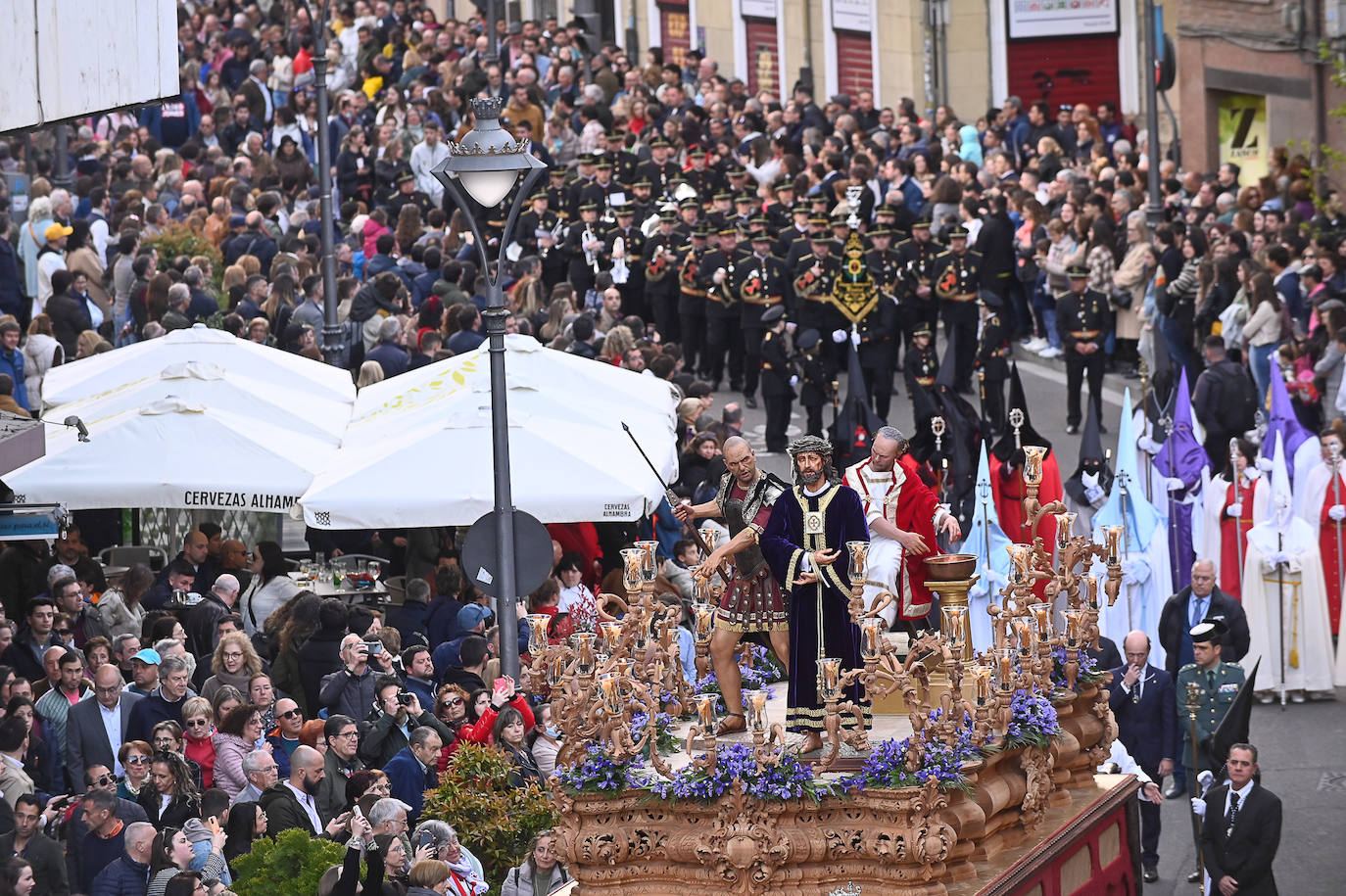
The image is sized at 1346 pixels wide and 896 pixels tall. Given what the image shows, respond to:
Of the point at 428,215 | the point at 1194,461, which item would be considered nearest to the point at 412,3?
the point at 428,215

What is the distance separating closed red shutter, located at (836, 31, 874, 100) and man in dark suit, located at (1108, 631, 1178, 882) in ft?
88.0

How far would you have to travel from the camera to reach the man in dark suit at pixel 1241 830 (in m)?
15.4

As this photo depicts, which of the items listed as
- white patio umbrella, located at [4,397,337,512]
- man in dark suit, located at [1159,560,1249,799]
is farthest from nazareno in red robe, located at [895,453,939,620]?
white patio umbrella, located at [4,397,337,512]

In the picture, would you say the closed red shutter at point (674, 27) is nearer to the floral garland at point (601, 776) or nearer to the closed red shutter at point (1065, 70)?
the closed red shutter at point (1065, 70)

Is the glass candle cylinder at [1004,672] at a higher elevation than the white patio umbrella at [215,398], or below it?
below

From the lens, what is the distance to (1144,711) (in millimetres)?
17141

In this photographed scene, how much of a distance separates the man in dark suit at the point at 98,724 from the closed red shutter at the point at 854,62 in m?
29.5

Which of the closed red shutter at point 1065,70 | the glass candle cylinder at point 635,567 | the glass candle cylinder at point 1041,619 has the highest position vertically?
the closed red shutter at point 1065,70

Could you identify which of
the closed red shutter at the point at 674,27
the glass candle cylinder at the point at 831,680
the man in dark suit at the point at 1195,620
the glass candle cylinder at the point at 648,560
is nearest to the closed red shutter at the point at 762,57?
the closed red shutter at the point at 674,27

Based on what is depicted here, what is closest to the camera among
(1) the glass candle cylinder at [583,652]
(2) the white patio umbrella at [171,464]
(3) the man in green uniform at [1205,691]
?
(1) the glass candle cylinder at [583,652]

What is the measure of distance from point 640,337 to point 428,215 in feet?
21.8

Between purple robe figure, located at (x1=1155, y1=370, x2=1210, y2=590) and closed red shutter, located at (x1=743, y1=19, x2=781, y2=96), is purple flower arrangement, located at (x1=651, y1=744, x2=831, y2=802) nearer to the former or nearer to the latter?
purple robe figure, located at (x1=1155, y1=370, x2=1210, y2=590)

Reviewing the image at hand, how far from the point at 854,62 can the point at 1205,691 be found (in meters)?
28.0

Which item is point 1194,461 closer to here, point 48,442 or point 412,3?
point 48,442
